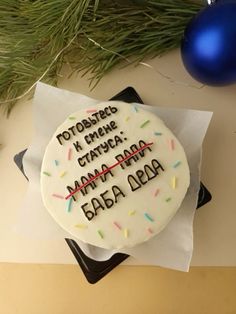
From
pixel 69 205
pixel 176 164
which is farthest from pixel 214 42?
pixel 69 205

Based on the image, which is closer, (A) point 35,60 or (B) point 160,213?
(B) point 160,213

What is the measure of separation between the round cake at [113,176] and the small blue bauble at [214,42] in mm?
100

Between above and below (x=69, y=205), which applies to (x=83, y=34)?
above

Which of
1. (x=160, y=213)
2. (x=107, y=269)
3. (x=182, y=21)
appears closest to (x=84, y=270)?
(x=107, y=269)

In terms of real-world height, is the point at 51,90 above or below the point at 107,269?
above

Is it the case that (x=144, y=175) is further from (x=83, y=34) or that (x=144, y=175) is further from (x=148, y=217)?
(x=83, y=34)

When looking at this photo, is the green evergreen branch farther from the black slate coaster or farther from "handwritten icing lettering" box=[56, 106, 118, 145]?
the black slate coaster

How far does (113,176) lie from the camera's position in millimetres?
500

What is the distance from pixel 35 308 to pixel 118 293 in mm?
115

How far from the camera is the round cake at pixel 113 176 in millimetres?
489

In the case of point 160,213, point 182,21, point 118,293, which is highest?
point 182,21

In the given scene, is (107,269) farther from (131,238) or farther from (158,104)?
(158,104)

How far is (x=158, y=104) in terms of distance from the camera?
2.03 ft

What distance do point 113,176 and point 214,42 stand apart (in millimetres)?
214
